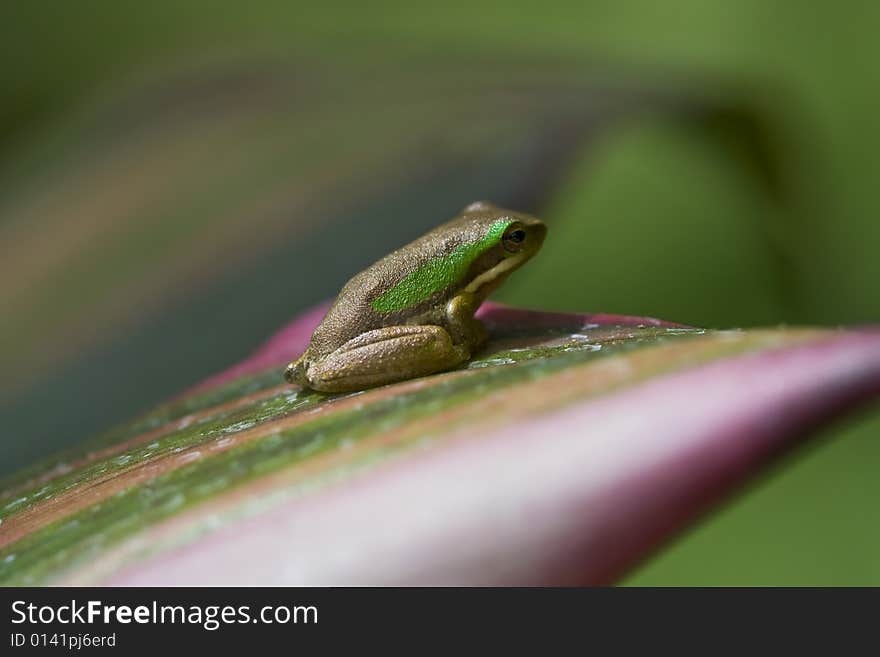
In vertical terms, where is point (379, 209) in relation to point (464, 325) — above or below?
above

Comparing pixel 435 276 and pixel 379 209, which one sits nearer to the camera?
pixel 435 276

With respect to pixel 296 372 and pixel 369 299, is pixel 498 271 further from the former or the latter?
pixel 296 372

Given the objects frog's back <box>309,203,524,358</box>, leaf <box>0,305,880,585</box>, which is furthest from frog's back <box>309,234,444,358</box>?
leaf <box>0,305,880,585</box>

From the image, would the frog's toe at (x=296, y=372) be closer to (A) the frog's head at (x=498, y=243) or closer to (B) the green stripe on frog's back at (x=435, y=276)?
(B) the green stripe on frog's back at (x=435, y=276)

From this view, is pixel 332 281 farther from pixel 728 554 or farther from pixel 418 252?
pixel 728 554

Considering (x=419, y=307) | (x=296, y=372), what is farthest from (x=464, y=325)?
(x=296, y=372)
